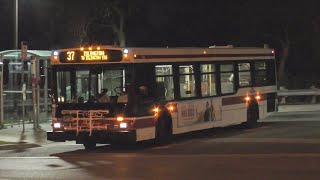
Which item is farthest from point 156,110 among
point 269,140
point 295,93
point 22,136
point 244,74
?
point 295,93

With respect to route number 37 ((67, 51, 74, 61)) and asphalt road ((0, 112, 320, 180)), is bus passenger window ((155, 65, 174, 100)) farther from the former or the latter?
A: route number 37 ((67, 51, 74, 61))

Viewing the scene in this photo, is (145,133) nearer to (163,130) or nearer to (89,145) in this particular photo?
(163,130)

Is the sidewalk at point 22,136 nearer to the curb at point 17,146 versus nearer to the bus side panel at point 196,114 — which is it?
the curb at point 17,146

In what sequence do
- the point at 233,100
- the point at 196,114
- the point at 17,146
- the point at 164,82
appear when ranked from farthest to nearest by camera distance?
the point at 233,100 < the point at 196,114 < the point at 17,146 < the point at 164,82

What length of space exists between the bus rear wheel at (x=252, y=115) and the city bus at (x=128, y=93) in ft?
9.39

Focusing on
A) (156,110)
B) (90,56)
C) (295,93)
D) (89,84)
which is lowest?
(156,110)

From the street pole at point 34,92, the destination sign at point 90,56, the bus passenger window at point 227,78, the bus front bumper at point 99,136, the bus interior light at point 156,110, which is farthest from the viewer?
the street pole at point 34,92

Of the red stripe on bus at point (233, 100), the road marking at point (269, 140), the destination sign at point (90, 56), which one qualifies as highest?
the destination sign at point (90, 56)

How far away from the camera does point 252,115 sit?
2272 centimetres

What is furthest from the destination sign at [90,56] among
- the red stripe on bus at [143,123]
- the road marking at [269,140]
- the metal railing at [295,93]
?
the metal railing at [295,93]

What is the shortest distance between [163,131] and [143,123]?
1.08 m

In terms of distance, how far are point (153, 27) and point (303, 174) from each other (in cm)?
4329

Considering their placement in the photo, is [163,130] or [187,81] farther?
[187,81]

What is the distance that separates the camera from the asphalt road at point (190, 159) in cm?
1245
